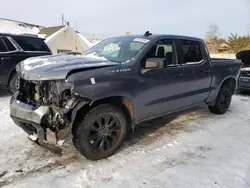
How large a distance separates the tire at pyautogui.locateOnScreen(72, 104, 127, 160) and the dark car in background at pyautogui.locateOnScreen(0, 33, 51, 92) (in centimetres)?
472

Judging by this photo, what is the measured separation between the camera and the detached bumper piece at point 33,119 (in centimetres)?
325

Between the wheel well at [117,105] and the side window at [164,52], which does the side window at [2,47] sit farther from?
the wheel well at [117,105]

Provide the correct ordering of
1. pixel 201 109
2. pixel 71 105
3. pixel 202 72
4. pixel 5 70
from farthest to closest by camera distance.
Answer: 1. pixel 5 70
2. pixel 201 109
3. pixel 202 72
4. pixel 71 105

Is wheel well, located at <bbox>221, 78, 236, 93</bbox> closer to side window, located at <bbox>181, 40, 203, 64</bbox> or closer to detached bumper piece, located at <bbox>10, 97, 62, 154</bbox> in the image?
side window, located at <bbox>181, 40, 203, 64</bbox>

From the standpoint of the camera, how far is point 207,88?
5.38 m

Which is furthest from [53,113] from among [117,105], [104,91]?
[117,105]

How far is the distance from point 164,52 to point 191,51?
2.91ft

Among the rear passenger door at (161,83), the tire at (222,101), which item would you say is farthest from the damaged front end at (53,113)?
the tire at (222,101)

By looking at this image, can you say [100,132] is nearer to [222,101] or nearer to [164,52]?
[164,52]

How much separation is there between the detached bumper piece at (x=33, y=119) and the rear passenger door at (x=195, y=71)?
2.59 m

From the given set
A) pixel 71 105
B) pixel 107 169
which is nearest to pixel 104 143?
pixel 107 169

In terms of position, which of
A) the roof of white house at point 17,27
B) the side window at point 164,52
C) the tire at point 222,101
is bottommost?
the tire at point 222,101

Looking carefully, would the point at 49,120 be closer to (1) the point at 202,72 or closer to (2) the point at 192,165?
(2) the point at 192,165

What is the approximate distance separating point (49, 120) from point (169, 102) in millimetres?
2134
